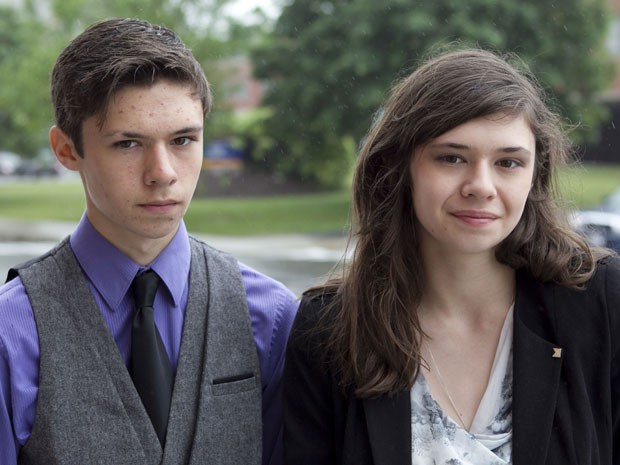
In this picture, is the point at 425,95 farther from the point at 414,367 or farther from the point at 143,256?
the point at 143,256

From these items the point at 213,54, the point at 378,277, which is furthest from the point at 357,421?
the point at 213,54

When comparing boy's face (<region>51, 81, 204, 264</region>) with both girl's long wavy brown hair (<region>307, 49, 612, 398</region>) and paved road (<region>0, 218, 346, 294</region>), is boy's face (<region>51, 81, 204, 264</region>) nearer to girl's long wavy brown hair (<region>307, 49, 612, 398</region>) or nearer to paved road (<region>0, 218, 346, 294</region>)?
girl's long wavy brown hair (<region>307, 49, 612, 398</region>)

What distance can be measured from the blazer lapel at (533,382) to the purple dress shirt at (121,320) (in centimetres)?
61

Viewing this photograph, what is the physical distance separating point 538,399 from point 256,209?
18638mm

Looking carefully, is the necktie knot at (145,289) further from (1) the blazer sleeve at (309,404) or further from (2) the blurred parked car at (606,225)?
(2) the blurred parked car at (606,225)

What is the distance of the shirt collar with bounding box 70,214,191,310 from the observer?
1.99 metres

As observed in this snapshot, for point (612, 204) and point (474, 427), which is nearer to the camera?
point (474, 427)

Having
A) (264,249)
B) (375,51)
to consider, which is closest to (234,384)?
(264,249)

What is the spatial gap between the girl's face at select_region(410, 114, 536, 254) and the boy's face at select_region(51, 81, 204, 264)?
577 mm

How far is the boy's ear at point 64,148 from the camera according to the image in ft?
6.63

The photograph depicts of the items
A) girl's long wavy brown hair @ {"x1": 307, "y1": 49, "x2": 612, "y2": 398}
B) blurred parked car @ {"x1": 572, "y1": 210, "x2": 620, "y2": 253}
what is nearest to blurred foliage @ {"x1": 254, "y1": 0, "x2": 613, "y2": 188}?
blurred parked car @ {"x1": 572, "y1": 210, "x2": 620, "y2": 253}

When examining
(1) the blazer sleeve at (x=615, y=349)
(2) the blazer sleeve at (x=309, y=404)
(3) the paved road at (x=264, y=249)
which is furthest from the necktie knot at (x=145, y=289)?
(3) the paved road at (x=264, y=249)

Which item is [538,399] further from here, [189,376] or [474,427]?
[189,376]

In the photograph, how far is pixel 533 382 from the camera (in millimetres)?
1889
